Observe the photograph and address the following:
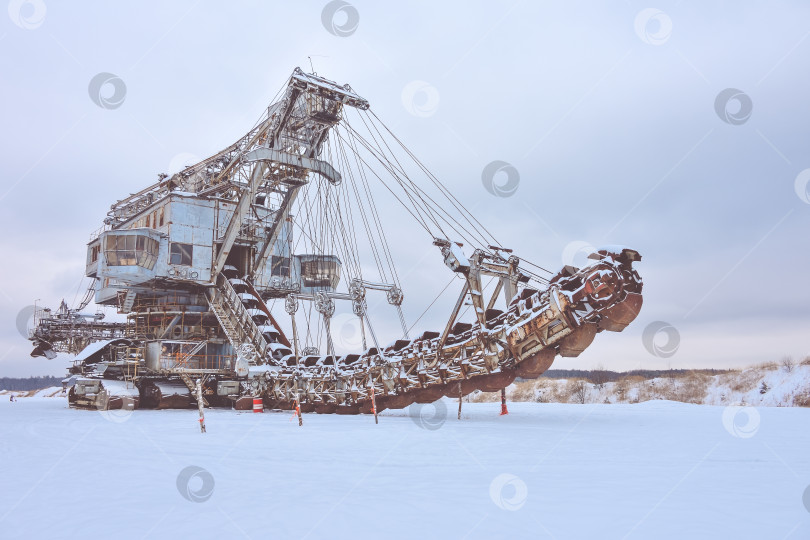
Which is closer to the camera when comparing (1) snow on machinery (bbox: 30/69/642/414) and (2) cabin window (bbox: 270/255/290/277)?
(1) snow on machinery (bbox: 30/69/642/414)

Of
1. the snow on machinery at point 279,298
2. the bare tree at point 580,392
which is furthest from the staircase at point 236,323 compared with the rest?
the bare tree at point 580,392

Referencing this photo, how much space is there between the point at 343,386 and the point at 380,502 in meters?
17.1

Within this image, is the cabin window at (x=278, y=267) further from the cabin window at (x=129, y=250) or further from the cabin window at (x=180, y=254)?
the cabin window at (x=129, y=250)

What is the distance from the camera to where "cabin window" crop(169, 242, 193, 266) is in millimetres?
30312

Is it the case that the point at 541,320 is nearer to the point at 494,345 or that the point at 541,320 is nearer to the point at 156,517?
the point at 494,345

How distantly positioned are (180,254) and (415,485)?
26278mm

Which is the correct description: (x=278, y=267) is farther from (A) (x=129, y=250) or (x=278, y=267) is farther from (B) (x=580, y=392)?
(B) (x=580, y=392)


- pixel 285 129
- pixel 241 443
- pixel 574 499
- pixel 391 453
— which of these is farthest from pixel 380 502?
pixel 285 129

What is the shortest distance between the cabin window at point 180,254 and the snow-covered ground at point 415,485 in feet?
55.1

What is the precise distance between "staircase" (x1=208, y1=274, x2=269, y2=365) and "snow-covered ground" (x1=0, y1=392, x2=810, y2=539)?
533 inches

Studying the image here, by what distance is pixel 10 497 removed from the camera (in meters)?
7.55

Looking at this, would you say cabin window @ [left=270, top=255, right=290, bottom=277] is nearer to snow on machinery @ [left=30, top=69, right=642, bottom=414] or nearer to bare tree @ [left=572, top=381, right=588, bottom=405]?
snow on machinery @ [left=30, top=69, right=642, bottom=414]

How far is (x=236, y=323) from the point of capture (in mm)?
29734

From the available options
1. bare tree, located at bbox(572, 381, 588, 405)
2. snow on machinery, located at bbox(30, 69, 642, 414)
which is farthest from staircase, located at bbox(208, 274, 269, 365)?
bare tree, located at bbox(572, 381, 588, 405)
